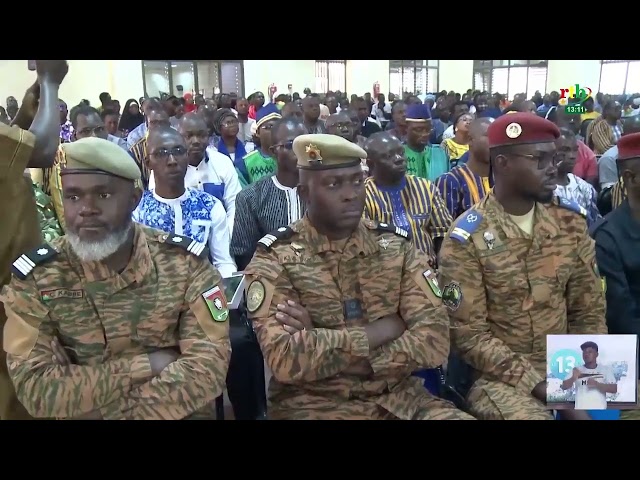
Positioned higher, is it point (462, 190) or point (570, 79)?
point (570, 79)

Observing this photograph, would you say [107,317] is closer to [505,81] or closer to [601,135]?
[601,135]

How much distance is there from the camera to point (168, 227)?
3100 mm

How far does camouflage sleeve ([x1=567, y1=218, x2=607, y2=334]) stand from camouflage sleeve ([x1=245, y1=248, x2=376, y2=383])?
3.14ft

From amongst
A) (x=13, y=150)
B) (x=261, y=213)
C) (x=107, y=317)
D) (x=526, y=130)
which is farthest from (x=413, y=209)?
(x=13, y=150)

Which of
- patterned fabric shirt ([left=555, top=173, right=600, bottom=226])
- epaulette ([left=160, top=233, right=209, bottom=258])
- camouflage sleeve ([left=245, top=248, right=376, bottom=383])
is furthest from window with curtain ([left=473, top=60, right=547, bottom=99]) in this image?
epaulette ([left=160, top=233, right=209, bottom=258])

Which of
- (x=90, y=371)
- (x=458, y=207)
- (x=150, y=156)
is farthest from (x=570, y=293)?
(x=150, y=156)

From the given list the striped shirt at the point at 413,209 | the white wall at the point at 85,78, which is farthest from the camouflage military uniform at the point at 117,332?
the striped shirt at the point at 413,209

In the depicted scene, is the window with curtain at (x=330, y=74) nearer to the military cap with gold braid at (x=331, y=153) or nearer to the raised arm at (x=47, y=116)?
the military cap with gold braid at (x=331, y=153)

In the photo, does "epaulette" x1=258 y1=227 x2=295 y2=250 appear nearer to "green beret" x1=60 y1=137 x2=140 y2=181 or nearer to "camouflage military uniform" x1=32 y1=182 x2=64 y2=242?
"green beret" x1=60 y1=137 x2=140 y2=181

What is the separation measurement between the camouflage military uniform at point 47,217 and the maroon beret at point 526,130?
6.62 ft

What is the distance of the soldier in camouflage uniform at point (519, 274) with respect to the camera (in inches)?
96.6

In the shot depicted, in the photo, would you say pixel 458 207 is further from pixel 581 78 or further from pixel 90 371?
pixel 90 371

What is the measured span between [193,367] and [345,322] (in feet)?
1.98

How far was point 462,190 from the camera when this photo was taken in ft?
13.1
